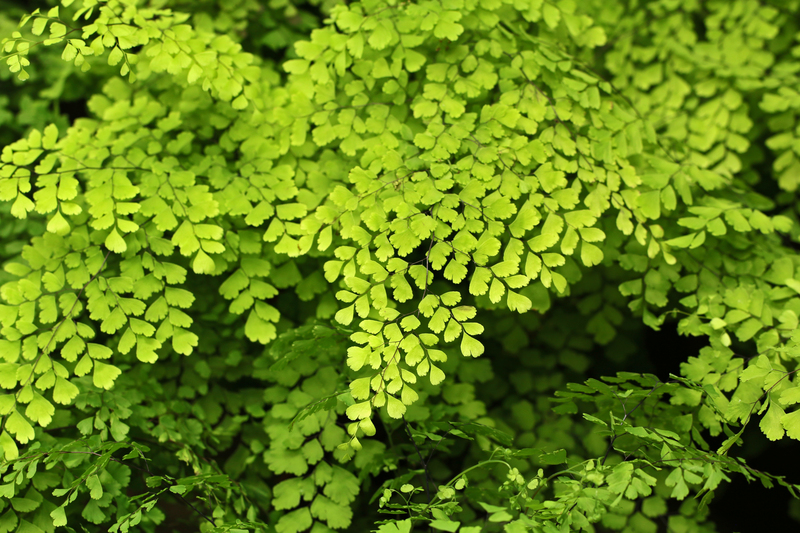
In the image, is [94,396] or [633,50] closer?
[94,396]

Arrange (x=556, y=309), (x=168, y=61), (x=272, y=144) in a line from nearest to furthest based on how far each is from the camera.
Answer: (x=168, y=61), (x=272, y=144), (x=556, y=309)

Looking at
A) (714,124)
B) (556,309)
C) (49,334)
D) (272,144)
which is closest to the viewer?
(49,334)

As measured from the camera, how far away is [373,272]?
122 centimetres

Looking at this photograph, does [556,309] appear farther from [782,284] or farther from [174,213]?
[174,213]

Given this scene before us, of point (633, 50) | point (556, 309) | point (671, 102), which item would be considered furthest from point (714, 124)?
point (556, 309)

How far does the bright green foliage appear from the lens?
4.03ft

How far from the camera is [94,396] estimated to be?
54.6 inches

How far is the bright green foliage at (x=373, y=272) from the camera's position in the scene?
4.03ft

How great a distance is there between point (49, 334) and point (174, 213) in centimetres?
42

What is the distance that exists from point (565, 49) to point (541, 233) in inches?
31.9

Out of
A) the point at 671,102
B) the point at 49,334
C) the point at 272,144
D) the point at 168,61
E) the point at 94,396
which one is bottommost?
the point at 94,396

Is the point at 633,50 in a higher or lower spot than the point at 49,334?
higher

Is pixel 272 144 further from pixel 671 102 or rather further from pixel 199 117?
pixel 671 102

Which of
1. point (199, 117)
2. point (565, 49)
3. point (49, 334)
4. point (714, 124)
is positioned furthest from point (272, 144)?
point (714, 124)
